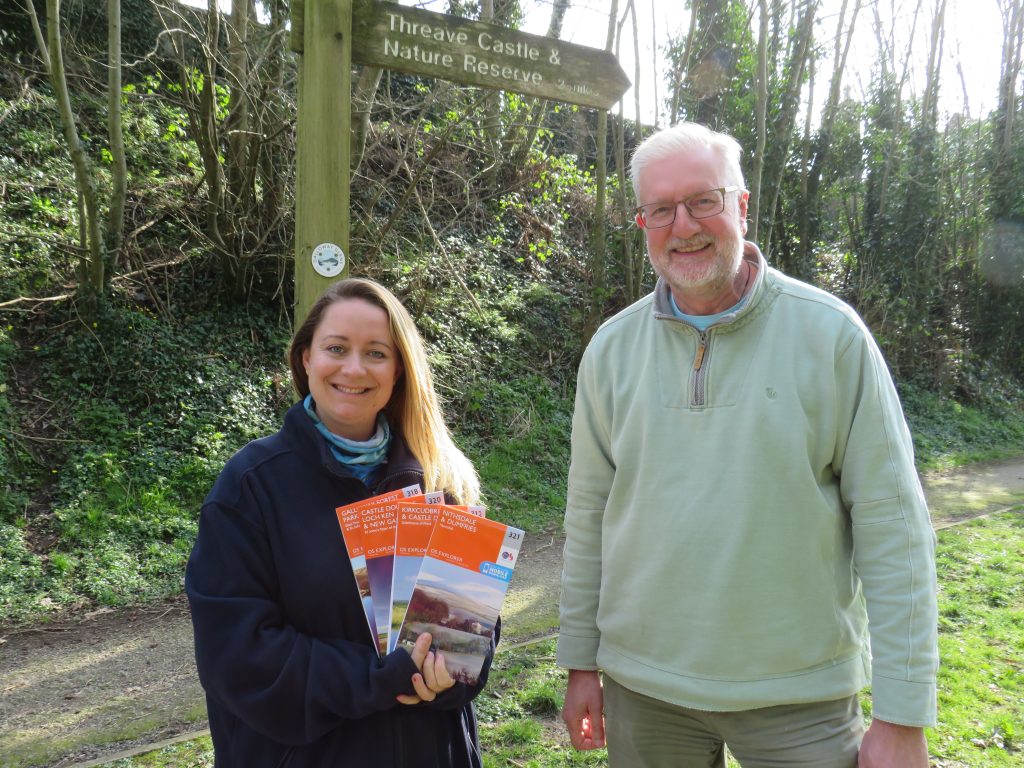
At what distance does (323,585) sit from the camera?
1.82 m

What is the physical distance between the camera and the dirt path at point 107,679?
11.9ft

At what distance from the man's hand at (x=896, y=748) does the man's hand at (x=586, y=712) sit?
0.74m

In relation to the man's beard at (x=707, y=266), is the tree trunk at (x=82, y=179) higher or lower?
higher

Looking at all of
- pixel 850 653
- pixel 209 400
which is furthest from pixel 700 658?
pixel 209 400

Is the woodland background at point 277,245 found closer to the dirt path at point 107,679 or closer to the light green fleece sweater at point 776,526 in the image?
the dirt path at point 107,679

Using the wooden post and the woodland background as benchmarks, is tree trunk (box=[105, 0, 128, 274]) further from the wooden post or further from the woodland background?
the wooden post

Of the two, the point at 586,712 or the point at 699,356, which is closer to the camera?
the point at 699,356

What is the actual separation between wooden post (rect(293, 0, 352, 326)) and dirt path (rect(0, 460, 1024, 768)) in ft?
7.63

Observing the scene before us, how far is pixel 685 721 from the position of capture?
2.09 meters

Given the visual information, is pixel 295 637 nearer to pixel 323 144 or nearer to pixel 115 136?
pixel 323 144

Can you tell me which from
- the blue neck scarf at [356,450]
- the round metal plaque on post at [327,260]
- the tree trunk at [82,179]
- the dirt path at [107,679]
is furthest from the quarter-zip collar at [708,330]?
the tree trunk at [82,179]

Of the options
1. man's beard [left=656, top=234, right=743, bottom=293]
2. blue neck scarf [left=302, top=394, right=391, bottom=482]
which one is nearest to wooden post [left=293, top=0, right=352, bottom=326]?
blue neck scarf [left=302, top=394, right=391, bottom=482]

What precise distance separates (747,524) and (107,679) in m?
4.08

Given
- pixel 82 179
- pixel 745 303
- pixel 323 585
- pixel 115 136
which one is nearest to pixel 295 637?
pixel 323 585
